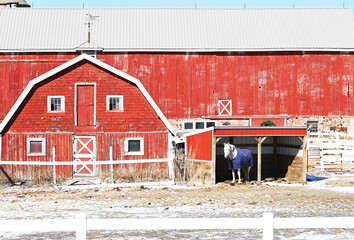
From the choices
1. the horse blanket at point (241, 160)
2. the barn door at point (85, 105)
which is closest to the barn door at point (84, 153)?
the barn door at point (85, 105)

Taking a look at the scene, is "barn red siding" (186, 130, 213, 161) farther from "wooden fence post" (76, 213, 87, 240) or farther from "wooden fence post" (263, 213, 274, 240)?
"wooden fence post" (76, 213, 87, 240)

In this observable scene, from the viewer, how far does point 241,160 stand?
25.4 meters

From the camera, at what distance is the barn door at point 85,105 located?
2805 centimetres

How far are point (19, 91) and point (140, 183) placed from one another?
19537 mm

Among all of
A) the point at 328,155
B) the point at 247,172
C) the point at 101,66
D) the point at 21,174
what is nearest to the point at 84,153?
the point at 21,174

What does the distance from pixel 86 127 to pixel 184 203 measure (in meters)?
10.8

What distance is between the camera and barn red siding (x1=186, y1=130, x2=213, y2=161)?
81.3ft

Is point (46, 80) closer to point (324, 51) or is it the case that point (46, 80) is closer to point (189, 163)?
→ point (189, 163)

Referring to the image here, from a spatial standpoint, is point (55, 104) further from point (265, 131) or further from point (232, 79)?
point (232, 79)

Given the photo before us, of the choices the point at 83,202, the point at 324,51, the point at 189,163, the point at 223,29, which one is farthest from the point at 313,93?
the point at 83,202

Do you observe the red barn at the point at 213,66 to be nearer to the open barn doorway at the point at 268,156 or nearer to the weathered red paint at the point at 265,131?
the open barn doorway at the point at 268,156

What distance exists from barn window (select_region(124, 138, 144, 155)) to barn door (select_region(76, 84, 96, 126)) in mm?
1882

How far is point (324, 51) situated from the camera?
4284 cm

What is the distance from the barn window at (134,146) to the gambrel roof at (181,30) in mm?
15006
